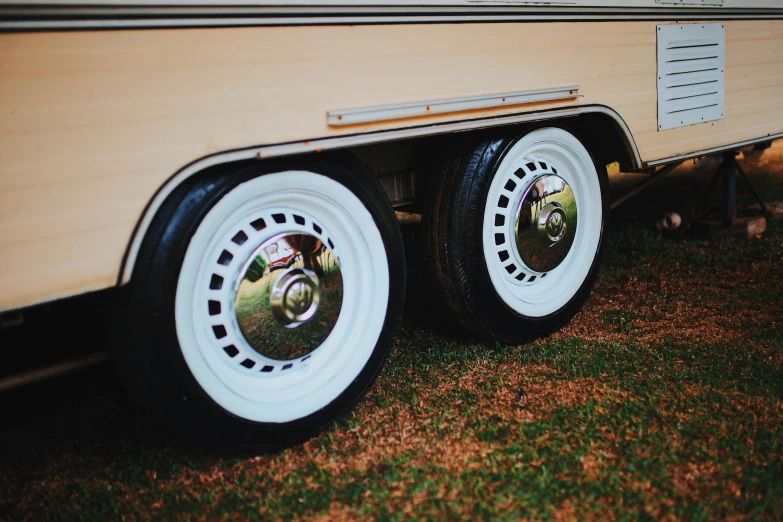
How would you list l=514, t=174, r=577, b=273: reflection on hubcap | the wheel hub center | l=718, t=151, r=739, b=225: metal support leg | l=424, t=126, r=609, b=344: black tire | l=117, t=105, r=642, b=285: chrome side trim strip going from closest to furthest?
l=117, t=105, r=642, b=285: chrome side trim strip < the wheel hub center < l=424, t=126, r=609, b=344: black tire < l=514, t=174, r=577, b=273: reflection on hubcap < l=718, t=151, r=739, b=225: metal support leg

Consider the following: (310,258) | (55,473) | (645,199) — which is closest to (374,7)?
(310,258)

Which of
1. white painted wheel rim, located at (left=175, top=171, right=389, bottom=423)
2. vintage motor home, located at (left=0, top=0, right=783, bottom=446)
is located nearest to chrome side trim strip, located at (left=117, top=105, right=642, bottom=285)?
vintage motor home, located at (left=0, top=0, right=783, bottom=446)

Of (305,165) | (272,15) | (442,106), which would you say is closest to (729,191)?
(442,106)

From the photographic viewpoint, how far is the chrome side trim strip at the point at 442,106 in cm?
204

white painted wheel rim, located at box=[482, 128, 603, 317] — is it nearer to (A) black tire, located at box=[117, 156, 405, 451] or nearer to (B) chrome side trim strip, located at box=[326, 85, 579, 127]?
(B) chrome side trim strip, located at box=[326, 85, 579, 127]

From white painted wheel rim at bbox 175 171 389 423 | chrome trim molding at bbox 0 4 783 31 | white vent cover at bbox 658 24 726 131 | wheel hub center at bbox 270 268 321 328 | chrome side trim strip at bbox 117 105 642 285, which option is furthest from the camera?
white vent cover at bbox 658 24 726 131

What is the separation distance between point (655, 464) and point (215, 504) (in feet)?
4.03

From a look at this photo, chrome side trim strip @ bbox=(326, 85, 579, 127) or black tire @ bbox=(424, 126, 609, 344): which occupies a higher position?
chrome side trim strip @ bbox=(326, 85, 579, 127)

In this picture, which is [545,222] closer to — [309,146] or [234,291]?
[309,146]

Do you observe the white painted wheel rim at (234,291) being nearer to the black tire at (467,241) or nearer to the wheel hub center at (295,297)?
the wheel hub center at (295,297)

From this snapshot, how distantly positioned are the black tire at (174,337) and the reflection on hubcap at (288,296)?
0.20 meters

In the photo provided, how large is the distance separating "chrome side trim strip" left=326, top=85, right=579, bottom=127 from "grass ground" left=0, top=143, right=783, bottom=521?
3.15 ft

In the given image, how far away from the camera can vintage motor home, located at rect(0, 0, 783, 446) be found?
64.6 inches

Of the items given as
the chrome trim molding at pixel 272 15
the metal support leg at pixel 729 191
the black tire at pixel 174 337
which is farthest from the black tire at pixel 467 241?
the metal support leg at pixel 729 191
